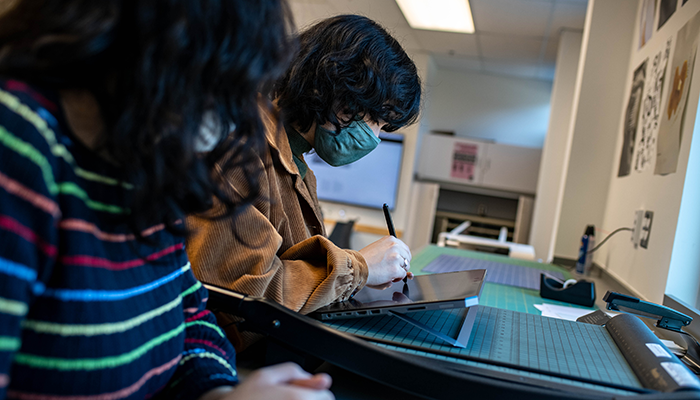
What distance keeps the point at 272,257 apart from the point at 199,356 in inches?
9.1

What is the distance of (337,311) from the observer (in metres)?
0.71

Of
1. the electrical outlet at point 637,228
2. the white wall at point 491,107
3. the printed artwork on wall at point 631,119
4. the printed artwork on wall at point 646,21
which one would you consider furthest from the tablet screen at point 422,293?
the white wall at point 491,107

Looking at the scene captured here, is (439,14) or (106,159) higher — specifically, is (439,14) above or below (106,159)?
above

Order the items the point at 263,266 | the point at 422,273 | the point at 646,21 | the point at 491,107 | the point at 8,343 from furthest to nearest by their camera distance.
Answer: the point at 491,107, the point at 646,21, the point at 422,273, the point at 263,266, the point at 8,343

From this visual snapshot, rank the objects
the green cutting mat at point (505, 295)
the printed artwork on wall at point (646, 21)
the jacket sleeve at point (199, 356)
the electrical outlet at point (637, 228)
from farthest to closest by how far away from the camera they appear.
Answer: the printed artwork on wall at point (646, 21) < the electrical outlet at point (637, 228) < the green cutting mat at point (505, 295) < the jacket sleeve at point (199, 356)

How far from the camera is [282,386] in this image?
38cm

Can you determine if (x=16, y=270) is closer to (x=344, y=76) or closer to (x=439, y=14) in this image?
(x=344, y=76)

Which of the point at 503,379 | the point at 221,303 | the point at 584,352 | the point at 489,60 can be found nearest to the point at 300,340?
the point at 221,303

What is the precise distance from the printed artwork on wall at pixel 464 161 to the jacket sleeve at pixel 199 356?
4068mm

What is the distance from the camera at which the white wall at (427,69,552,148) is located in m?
4.95

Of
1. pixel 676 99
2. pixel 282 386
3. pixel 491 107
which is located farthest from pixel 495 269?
pixel 491 107

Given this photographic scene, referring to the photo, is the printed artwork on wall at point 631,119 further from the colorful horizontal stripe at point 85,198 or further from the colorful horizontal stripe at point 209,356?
the colorful horizontal stripe at point 85,198

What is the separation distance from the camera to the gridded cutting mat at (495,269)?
4.71 feet

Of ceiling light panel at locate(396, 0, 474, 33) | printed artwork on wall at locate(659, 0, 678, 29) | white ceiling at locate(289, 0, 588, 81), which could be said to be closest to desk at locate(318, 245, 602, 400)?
printed artwork on wall at locate(659, 0, 678, 29)
